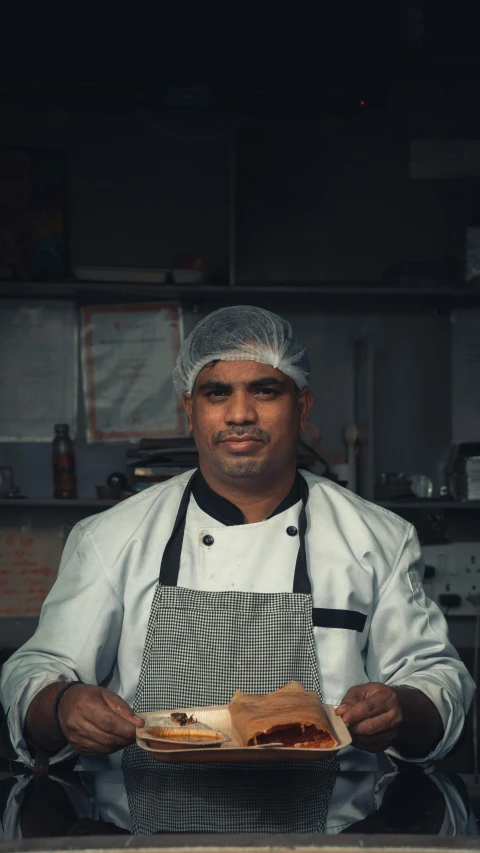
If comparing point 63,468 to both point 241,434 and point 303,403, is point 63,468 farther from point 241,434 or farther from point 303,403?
point 241,434

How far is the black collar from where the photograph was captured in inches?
78.3

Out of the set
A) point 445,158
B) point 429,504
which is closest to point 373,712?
point 429,504

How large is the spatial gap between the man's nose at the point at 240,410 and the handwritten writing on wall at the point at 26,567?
161 centimetres

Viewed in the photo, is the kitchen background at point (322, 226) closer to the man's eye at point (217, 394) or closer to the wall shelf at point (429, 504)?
the wall shelf at point (429, 504)

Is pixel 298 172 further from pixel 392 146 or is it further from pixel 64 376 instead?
pixel 64 376

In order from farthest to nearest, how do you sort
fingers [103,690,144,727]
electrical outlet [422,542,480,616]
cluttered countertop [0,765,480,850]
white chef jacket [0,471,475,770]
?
electrical outlet [422,542,480,616] < white chef jacket [0,471,475,770] < fingers [103,690,144,727] < cluttered countertop [0,765,480,850]

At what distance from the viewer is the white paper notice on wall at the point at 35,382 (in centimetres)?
335

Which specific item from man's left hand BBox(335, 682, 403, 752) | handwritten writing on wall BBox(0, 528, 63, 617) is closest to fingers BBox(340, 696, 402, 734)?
man's left hand BBox(335, 682, 403, 752)

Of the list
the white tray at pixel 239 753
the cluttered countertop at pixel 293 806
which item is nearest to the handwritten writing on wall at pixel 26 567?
the cluttered countertop at pixel 293 806

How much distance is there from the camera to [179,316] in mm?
3375

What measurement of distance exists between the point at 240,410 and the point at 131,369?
1493mm

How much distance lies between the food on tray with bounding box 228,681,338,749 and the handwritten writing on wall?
A: 6.80 ft

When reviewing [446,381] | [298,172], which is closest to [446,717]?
[446,381]

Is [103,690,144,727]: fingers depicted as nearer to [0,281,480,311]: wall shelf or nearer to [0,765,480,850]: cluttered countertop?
[0,765,480,850]: cluttered countertop
